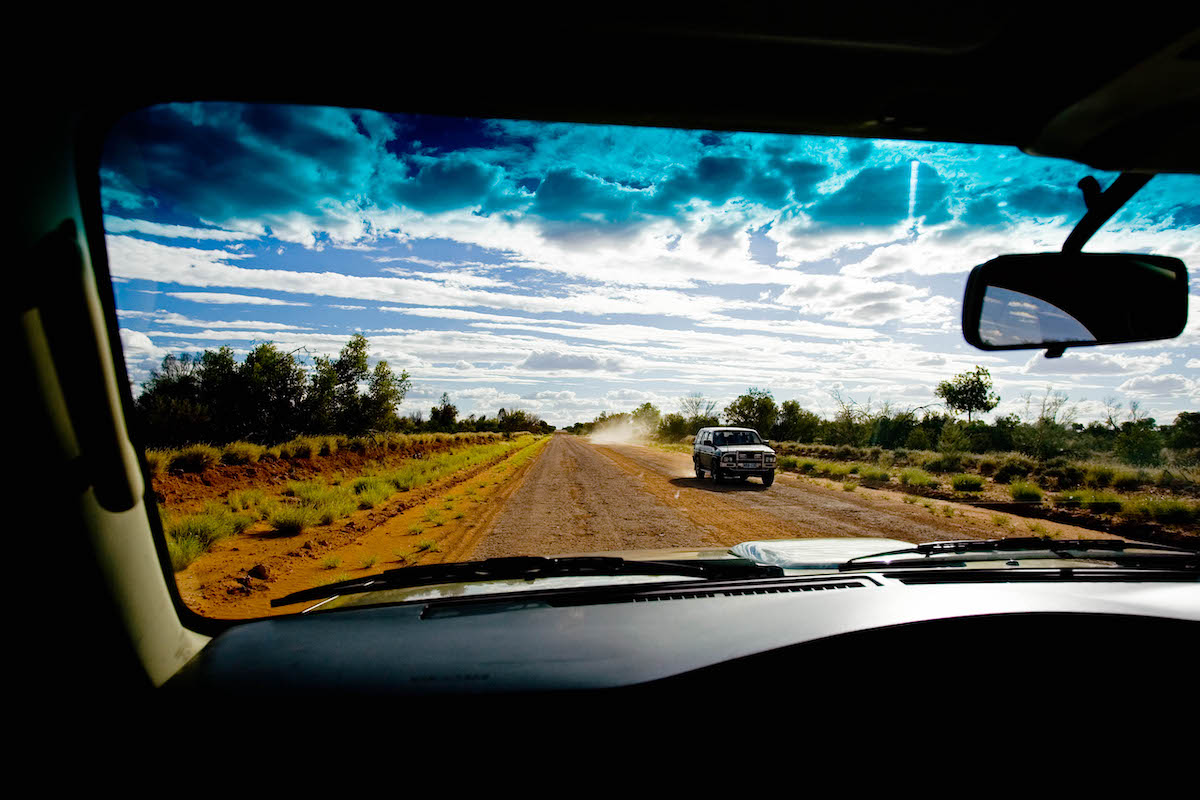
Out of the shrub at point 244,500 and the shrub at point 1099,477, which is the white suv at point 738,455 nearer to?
the shrub at point 1099,477

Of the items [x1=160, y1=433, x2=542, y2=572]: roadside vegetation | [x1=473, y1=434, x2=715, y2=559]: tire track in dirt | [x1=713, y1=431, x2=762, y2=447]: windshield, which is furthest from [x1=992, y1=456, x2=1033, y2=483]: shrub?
[x1=160, y1=433, x2=542, y2=572]: roadside vegetation

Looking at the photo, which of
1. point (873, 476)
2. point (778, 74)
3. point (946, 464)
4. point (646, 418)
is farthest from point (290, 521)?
point (646, 418)

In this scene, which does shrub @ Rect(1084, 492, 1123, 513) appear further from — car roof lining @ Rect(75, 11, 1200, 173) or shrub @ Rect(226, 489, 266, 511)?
shrub @ Rect(226, 489, 266, 511)

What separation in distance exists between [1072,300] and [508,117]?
9.02ft

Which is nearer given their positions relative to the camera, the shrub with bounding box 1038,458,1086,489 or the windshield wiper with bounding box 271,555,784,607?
the windshield wiper with bounding box 271,555,784,607

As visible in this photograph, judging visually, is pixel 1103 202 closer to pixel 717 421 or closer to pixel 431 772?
pixel 431 772

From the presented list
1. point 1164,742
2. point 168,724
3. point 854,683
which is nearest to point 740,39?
point 854,683

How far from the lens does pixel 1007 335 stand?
2.80m

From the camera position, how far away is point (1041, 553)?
3152 millimetres

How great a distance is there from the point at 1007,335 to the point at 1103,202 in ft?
2.23

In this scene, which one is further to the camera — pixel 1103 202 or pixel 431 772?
pixel 1103 202

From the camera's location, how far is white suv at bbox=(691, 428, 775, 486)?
62.2ft

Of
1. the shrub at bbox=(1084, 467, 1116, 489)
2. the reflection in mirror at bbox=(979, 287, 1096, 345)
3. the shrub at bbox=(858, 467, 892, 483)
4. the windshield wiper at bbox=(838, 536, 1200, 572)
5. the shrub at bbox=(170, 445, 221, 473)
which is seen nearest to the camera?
the reflection in mirror at bbox=(979, 287, 1096, 345)

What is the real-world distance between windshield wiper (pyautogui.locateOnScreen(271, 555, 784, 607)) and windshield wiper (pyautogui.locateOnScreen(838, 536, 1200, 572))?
0.63m
